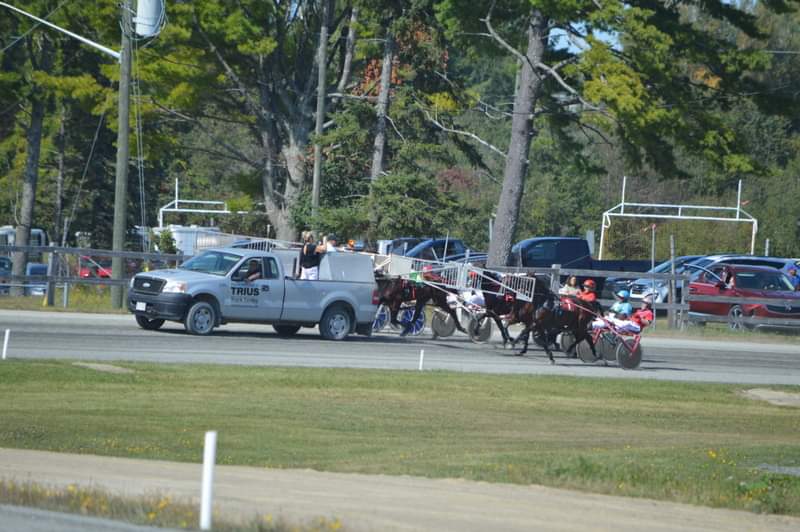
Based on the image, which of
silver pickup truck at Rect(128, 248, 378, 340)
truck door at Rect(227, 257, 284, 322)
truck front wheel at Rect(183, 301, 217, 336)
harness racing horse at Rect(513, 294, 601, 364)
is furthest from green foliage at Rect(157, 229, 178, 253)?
harness racing horse at Rect(513, 294, 601, 364)

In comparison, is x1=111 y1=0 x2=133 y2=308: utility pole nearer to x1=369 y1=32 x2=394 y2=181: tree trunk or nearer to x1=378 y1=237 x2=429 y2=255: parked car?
x1=378 y1=237 x2=429 y2=255: parked car

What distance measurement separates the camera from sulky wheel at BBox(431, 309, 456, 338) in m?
28.9

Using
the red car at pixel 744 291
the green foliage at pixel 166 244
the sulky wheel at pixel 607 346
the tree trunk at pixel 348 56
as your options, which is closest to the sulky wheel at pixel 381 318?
the sulky wheel at pixel 607 346

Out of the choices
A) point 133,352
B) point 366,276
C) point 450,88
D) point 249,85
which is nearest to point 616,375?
point 366,276

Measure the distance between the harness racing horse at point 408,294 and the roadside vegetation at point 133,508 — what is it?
18098 mm

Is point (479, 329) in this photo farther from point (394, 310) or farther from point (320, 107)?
point (320, 107)

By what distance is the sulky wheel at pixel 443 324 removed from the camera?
28.9 meters

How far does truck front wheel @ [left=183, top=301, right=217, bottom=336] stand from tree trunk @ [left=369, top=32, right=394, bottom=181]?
16057 millimetres

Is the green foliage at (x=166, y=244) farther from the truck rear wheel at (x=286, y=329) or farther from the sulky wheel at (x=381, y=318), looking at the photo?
the sulky wheel at (x=381, y=318)

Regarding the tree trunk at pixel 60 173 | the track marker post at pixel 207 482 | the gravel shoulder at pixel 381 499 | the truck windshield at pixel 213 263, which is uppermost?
the tree trunk at pixel 60 173

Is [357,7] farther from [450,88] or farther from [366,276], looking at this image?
[366,276]

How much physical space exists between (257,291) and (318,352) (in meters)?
2.78

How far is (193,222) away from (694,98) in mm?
33302

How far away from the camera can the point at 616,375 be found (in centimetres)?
2384
